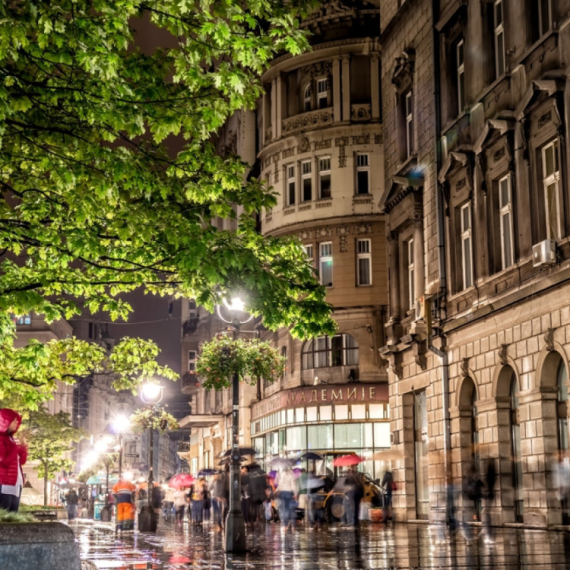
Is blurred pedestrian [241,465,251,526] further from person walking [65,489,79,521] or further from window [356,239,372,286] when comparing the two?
person walking [65,489,79,521]

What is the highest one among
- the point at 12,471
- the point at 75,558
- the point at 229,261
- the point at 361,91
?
the point at 361,91

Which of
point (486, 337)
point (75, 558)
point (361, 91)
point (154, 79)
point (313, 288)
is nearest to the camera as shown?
point (75, 558)

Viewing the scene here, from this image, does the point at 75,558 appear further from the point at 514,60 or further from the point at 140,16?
the point at 514,60

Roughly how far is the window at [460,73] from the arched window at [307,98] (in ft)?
60.2

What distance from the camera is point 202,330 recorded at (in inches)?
3095

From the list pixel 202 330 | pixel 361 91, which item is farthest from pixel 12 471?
pixel 202 330

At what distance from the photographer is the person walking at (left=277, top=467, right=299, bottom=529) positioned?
1238 inches

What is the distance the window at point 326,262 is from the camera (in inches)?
1797

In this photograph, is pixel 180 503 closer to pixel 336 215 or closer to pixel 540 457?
pixel 336 215

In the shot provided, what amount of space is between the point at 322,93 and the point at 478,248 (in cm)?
2231

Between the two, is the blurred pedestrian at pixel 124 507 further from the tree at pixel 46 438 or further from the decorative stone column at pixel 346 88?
the tree at pixel 46 438

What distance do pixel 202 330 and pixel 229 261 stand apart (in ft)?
217

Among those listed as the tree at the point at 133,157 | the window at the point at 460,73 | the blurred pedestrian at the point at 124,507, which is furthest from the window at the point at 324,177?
the tree at the point at 133,157

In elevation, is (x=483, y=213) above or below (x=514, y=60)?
below
